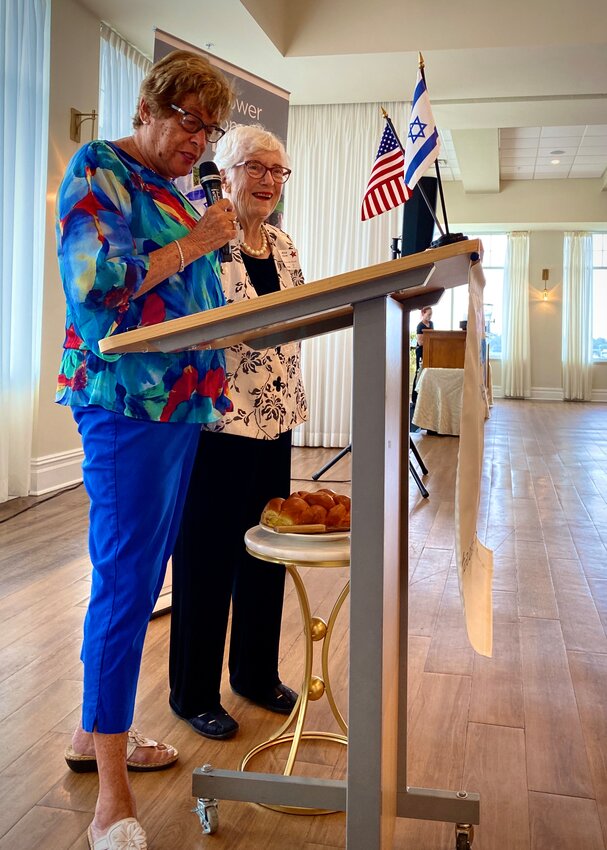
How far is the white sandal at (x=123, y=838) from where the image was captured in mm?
1432

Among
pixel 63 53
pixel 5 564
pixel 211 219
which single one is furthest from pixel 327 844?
pixel 63 53

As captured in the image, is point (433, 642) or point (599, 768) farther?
point (433, 642)

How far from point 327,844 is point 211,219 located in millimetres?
1153

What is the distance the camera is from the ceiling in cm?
591

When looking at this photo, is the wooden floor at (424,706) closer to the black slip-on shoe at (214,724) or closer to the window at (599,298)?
the black slip-on shoe at (214,724)

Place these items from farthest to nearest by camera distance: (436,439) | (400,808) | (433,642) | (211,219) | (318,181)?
(436,439) → (318,181) → (433,642) → (400,808) → (211,219)

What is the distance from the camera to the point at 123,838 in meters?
1.44

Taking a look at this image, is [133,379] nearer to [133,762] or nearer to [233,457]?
[233,457]

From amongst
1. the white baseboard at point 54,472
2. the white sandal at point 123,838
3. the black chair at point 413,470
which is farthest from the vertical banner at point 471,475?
the white baseboard at point 54,472

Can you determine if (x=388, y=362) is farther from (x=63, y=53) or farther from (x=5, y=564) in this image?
(x=63, y=53)

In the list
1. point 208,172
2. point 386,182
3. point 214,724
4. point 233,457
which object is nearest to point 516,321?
point 386,182

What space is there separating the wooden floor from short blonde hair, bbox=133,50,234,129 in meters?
1.19

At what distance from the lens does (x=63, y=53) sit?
16.9ft

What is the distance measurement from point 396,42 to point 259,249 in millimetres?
5023
